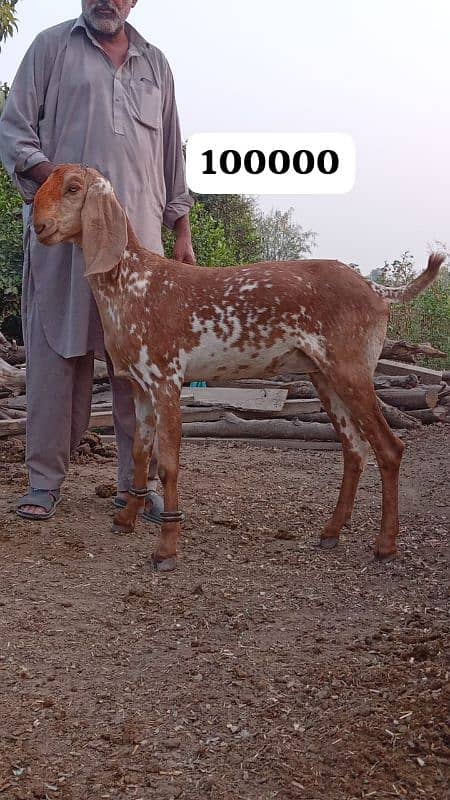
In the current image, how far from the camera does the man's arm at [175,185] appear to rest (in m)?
5.39

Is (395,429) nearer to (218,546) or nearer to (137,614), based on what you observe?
(218,546)

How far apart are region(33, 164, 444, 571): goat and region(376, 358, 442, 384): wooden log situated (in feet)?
14.9

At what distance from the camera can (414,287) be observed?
4.68 meters

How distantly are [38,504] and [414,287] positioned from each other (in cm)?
242

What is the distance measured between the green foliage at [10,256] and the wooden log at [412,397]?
4871 mm

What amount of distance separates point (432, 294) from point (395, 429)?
509 cm

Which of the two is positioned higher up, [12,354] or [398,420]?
[398,420]

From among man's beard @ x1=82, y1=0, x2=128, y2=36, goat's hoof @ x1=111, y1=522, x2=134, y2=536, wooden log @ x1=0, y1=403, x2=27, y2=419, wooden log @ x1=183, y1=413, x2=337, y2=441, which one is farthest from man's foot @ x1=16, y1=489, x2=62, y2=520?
wooden log @ x1=183, y1=413, x2=337, y2=441

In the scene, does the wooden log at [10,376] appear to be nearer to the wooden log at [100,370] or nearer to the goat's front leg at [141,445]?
the wooden log at [100,370]

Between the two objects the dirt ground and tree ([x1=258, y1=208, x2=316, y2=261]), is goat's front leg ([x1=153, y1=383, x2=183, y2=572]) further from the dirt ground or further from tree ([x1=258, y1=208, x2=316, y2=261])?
tree ([x1=258, y1=208, x2=316, y2=261])

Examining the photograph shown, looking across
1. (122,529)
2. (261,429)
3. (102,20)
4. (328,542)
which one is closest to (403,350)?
(261,429)

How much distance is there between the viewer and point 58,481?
5.31 metres

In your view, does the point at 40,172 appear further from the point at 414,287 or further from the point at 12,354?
the point at 12,354

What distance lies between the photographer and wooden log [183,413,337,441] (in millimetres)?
7820
